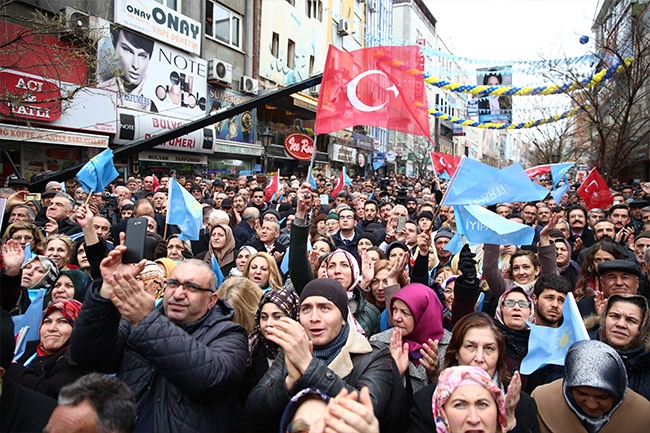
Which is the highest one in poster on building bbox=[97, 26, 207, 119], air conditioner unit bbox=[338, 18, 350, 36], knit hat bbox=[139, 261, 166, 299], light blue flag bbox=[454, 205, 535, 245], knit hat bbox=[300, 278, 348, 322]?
air conditioner unit bbox=[338, 18, 350, 36]

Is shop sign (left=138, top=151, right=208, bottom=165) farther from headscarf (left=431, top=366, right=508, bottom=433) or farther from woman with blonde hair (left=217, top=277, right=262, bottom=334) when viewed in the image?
headscarf (left=431, top=366, right=508, bottom=433)

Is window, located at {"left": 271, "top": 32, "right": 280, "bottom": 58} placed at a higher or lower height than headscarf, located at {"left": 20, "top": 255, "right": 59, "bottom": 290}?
higher

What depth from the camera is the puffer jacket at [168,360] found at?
2049mm

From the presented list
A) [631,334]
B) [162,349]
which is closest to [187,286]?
[162,349]

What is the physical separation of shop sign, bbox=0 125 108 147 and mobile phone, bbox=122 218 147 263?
36.6 feet

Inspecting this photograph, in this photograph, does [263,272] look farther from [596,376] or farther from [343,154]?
[343,154]

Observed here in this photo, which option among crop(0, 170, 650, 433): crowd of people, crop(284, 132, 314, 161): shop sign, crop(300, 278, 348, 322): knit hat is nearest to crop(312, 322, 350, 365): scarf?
crop(0, 170, 650, 433): crowd of people

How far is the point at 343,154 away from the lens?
121 feet

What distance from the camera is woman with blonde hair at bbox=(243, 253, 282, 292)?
13.9 ft

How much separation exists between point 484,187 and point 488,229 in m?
0.56

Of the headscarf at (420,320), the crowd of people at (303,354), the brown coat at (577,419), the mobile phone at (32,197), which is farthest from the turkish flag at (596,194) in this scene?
the mobile phone at (32,197)

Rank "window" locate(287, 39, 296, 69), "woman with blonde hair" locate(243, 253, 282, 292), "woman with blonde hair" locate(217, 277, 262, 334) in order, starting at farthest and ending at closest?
1. "window" locate(287, 39, 296, 69)
2. "woman with blonde hair" locate(243, 253, 282, 292)
3. "woman with blonde hair" locate(217, 277, 262, 334)

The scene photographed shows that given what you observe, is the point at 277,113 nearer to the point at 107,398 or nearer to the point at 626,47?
the point at 626,47

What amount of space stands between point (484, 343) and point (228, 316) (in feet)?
4.92
